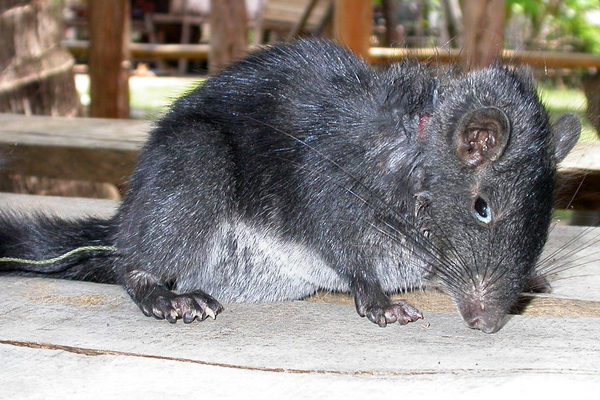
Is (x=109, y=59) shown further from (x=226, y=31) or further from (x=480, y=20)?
(x=480, y=20)

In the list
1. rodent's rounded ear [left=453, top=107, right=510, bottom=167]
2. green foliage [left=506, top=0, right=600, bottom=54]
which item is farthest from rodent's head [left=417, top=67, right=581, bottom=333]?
green foliage [left=506, top=0, right=600, bottom=54]

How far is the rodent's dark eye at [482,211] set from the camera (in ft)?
7.43

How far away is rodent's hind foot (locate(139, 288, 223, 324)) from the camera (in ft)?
7.79

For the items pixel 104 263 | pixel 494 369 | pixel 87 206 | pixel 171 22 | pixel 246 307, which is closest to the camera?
pixel 494 369

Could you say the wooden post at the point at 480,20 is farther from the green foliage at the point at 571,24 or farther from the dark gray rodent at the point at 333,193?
the green foliage at the point at 571,24

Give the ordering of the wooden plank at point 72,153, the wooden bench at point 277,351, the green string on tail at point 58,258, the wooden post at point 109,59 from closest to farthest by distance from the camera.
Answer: the wooden bench at point 277,351
the green string on tail at point 58,258
the wooden plank at point 72,153
the wooden post at point 109,59

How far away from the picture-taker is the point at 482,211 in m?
2.30

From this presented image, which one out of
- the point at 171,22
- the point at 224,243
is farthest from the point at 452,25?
the point at 224,243

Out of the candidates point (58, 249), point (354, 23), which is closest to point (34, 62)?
point (354, 23)

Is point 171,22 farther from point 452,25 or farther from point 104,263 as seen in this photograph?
point 104,263

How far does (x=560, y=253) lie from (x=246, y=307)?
3.84 feet

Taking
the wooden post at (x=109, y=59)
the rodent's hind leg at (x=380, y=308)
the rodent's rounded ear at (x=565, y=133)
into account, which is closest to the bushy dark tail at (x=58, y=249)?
the rodent's hind leg at (x=380, y=308)

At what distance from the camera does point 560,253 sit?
3.05 meters

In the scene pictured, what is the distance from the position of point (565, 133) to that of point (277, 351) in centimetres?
115
